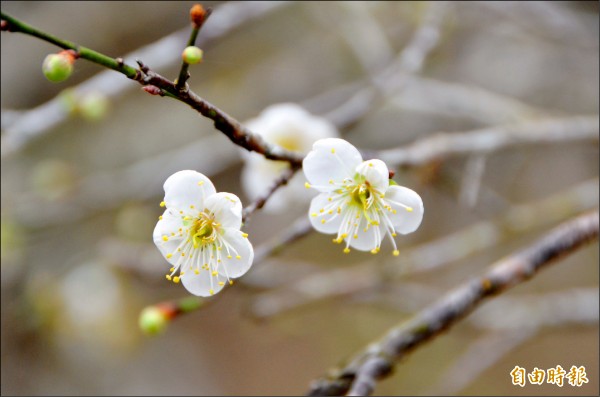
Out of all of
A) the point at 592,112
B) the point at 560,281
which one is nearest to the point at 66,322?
the point at 560,281

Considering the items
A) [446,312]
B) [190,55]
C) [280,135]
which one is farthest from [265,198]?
[280,135]

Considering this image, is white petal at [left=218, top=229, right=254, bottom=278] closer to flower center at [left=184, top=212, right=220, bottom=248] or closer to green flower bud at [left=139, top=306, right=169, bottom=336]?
flower center at [left=184, top=212, right=220, bottom=248]

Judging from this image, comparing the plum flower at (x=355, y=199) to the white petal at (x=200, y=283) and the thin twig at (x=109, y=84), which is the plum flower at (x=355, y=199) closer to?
the white petal at (x=200, y=283)

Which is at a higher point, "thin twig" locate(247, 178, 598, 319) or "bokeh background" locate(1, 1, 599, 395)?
"bokeh background" locate(1, 1, 599, 395)

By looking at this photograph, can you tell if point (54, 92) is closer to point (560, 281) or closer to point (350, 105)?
point (350, 105)

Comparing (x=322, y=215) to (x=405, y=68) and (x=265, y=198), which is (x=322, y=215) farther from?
(x=405, y=68)

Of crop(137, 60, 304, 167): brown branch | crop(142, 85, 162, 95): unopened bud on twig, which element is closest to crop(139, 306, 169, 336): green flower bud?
crop(137, 60, 304, 167): brown branch
